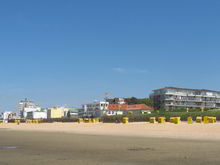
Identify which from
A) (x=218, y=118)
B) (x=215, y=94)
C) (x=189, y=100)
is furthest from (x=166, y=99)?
(x=218, y=118)

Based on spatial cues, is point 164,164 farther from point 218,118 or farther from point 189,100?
point 189,100

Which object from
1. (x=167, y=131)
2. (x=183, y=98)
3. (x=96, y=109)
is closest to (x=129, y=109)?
(x=183, y=98)

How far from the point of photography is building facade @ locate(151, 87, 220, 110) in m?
159

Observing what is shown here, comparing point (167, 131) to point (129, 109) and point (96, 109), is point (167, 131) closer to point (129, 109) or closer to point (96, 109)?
point (129, 109)

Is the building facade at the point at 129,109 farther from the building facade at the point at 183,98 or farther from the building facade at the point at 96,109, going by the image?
the building facade at the point at 183,98

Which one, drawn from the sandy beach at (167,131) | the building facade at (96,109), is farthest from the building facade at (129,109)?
the sandy beach at (167,131)

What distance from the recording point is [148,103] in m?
176

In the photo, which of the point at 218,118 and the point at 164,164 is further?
the point at 218,118

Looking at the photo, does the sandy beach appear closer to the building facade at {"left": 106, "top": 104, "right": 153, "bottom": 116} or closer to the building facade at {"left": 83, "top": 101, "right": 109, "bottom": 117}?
the building facade at {"left": 106, "top": 104, "right": 153, "bottom": 116}

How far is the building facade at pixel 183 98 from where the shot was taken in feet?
522

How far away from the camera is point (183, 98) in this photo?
164 meters

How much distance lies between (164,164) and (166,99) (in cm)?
14997

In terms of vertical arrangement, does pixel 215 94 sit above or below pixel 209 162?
above

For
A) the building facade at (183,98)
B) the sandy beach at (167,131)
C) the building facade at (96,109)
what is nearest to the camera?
the sandy beach at (167,131)
